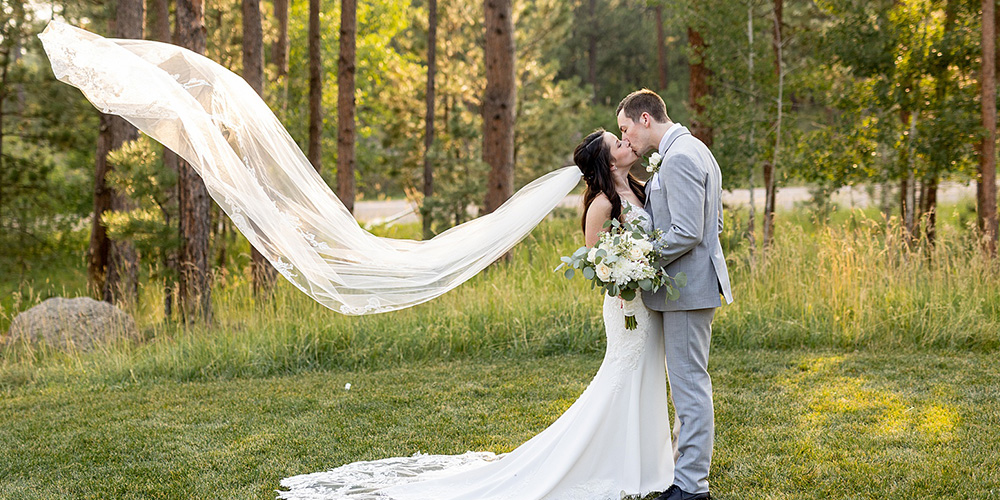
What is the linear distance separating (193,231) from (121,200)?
11.2 feet

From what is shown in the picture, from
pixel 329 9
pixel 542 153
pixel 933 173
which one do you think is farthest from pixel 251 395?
pixel 329 9

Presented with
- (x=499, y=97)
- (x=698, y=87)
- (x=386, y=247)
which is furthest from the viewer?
(x=698, y=87)

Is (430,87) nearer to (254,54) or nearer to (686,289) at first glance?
(254,54)

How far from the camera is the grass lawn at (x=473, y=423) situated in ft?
14.7

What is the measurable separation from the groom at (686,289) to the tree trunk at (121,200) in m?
8.68

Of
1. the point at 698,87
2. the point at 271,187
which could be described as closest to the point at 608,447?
the point at 271,187

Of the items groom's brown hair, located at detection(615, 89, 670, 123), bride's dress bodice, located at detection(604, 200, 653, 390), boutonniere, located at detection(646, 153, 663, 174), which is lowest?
bride's dress bodice, located at detection(604, 200, 653, 390)

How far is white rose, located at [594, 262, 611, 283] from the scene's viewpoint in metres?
3.78

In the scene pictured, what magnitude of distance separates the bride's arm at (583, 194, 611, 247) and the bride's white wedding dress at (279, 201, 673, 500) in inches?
7.3

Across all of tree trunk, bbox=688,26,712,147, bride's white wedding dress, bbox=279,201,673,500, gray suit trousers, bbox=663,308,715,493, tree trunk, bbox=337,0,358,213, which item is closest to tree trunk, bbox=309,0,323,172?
tree trunk, bbox=337,0,358,213

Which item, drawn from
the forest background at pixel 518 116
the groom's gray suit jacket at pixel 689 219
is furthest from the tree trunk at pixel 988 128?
the groom's gray suit jacket at pixel 689 219

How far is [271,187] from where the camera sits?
15.2 ft

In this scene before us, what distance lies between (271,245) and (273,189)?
380 mm

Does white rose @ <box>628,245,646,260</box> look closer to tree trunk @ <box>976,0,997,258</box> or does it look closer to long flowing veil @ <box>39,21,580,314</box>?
long flowing veil @ <box>39,21,580,314</box>
